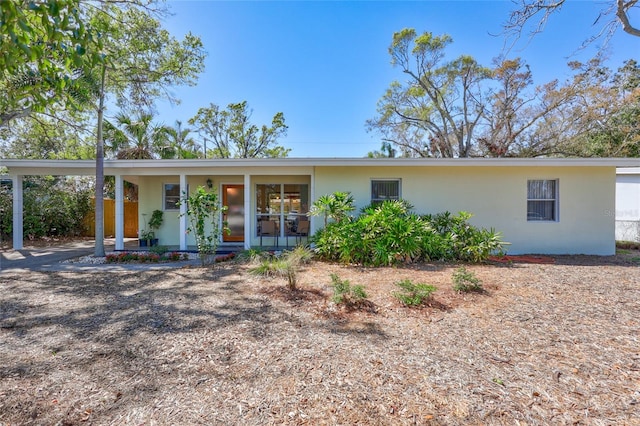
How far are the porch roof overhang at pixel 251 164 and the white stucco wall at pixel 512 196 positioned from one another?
55cm

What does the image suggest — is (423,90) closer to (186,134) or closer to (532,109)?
(532,109)

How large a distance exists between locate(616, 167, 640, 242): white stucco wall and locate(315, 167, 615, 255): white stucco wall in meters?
4.47

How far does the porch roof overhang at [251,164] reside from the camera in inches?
296

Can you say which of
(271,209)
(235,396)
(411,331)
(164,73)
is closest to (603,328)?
(411,331)

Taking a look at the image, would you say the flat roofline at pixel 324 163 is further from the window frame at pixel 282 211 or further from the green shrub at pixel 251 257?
the green shrub at pixel 251 257

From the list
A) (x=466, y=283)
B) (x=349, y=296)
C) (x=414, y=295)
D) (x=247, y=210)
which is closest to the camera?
(x=414, y=295)

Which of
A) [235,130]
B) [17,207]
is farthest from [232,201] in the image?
[235,130]

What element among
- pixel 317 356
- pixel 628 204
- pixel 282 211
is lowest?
pixel 317 356

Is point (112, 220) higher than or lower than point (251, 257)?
higher

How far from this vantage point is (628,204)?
1104 centimetres

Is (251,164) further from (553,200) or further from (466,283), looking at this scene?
(553,200)

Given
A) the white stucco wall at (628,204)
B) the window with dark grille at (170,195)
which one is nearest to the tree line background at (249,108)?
the window with dark grille at (170,195)

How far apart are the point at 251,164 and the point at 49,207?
396 inches

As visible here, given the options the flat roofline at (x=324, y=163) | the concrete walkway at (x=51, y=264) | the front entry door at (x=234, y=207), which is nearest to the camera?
the concrete walkway at (x=51, y=264)
